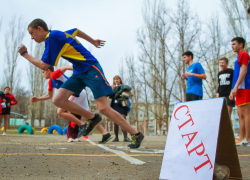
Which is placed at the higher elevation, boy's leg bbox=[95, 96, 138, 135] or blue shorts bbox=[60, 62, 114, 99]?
blue shorts bbox=[60, 62, 114, 99]

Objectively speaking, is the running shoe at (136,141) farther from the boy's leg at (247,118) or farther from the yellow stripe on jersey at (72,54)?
the boy's leg at (247,118)

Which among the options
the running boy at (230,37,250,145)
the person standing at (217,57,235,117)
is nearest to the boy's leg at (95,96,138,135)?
the running boy at (230,37,250,145)

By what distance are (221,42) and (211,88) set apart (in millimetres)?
3765

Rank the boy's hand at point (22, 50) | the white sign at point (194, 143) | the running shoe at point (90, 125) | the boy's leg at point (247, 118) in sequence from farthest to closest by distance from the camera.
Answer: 1. the boy's leg at point (247, 118)
2. the running shoe at point (90, 125)
3. the boy's hand at point (22, 50)
4. the white sign at point (194, 143)

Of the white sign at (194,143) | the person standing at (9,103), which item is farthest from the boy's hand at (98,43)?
the person standing at (9,103)

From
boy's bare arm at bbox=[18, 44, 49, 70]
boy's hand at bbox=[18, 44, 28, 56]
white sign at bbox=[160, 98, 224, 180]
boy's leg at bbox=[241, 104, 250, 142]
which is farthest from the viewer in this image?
boy's leg at bbox=[241, 104, 250, 142]

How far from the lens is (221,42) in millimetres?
18656

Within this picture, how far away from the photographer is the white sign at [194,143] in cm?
164

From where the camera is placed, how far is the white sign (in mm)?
1641

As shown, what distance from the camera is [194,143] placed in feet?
5.77

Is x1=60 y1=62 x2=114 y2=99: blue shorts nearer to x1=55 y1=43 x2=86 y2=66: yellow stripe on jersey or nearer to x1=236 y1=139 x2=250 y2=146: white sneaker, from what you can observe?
x1=55 y1=43 x2=86 y2=66: yellow stripe on jersey

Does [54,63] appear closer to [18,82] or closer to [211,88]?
[211,88]

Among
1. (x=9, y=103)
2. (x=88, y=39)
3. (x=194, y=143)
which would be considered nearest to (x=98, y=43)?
(x=88, y=39)

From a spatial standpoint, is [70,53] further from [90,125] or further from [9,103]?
[9,103]
